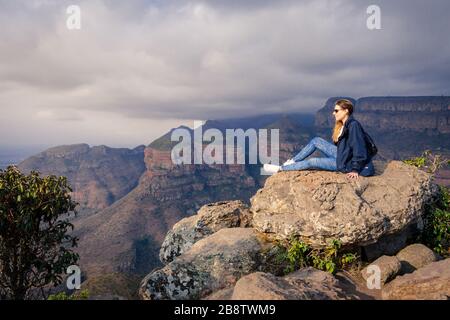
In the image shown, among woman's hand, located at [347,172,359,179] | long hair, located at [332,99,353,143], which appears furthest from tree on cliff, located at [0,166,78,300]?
woman's hand, located at [347,172,359,179]

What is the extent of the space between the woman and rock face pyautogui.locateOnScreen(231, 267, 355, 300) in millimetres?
4092

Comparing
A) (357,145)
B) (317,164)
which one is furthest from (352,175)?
(317,164)

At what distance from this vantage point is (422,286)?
29.0 ft

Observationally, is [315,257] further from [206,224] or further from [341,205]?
[206,224]

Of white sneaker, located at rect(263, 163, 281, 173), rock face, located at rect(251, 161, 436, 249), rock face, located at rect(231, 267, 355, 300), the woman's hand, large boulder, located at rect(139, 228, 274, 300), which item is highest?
white sneaker, located at rect(263, 163, 281, 173)

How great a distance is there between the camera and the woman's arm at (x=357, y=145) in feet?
37.4

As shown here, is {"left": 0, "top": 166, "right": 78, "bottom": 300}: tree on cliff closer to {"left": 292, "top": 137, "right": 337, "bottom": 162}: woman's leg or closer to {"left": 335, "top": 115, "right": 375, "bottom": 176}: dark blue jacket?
{"left": 292, "top": 137, "right": 337, "bottom": 162}: woman's leg

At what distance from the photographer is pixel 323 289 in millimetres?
8578

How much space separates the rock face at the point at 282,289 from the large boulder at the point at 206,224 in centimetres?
A: 666

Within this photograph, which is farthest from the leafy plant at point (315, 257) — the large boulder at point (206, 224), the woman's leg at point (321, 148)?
the large boulder at point (206, 224)

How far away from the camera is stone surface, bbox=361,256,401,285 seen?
1028 cm

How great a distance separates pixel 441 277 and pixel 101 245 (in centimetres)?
17774
